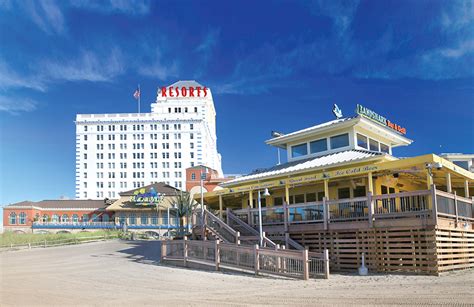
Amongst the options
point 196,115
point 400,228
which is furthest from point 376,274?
point 196,115

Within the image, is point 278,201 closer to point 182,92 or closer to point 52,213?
point 52,213

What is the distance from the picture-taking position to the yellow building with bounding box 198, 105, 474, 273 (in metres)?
18.8

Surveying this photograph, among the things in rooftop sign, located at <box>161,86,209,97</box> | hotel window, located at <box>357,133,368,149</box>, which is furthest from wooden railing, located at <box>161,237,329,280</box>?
rooftop sign, located at <box>161,86,209,97</box>

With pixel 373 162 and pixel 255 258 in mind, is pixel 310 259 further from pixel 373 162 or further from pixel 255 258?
pixel 373 162

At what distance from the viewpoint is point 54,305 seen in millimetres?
12742

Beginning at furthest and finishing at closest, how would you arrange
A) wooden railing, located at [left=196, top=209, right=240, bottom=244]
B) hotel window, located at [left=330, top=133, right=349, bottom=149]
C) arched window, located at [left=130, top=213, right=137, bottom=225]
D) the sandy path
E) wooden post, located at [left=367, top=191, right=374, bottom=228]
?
arched window, located at [left=130, top=213, right=137, bottom=225]
hotel window, located at [left=330, top=133, right=349, bottom=149]
wooden railing, located at [left=196, top=209, right=240, bottom=244]
wooden post, located at [left=367, top=191, right=374, bottom=228]
the sandy path

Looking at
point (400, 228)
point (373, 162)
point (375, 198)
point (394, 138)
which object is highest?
point (394, 138)

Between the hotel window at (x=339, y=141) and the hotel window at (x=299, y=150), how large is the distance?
192cm

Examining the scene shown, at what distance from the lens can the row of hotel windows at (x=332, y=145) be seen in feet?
Answer: 87.2

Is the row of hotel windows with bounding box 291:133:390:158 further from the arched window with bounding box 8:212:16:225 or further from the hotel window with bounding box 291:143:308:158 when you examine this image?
the arched window with bounding box 8:212:16:225

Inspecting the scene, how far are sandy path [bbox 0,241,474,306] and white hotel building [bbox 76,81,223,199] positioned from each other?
87983mm

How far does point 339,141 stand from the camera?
2669cm

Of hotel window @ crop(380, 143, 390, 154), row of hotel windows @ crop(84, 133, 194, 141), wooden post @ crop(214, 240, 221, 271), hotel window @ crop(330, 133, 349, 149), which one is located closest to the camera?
wooden post @ crop(214, 240, 221, 271)

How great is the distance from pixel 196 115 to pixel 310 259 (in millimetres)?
94032
